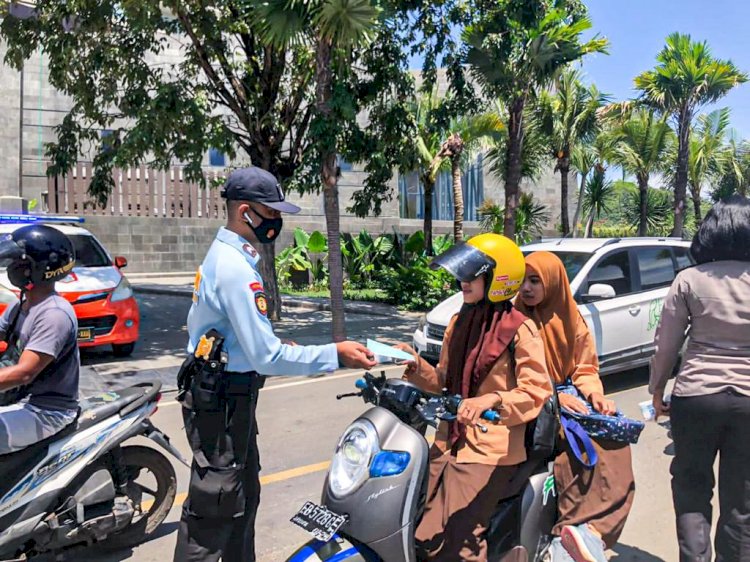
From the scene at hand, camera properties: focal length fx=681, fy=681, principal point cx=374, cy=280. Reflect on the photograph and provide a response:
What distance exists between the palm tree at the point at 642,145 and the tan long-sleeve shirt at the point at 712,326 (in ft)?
63.0

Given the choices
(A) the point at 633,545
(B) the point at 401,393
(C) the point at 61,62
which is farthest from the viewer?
(C) the point at 61,62

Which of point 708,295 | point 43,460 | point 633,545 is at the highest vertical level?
point 708,295

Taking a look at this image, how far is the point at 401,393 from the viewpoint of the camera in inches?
95.5

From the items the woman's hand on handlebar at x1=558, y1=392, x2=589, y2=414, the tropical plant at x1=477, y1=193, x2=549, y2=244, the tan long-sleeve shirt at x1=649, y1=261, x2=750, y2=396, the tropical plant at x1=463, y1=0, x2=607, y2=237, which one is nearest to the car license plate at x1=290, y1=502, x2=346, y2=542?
the woman's hand on handlebar at x1=558, y1=392, x2=589, y2=414

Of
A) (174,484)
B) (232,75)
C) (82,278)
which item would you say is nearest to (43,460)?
(174,484)

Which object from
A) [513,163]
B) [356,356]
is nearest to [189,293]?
[513,163]

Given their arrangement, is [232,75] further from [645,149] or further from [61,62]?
[645,149]

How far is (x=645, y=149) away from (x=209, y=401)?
71.3 feet

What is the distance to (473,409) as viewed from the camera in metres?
2.37

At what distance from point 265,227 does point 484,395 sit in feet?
3.58

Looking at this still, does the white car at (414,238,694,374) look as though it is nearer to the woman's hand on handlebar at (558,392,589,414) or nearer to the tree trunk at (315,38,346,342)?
the tree trunk at (315,38,346,342)

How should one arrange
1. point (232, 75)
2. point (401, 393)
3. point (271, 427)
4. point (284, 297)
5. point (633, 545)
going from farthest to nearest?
point (284, 297)
point (232, 75)
point (271, 427)
point (633, 545)
point (401, 393)

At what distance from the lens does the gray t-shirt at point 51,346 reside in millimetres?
2996

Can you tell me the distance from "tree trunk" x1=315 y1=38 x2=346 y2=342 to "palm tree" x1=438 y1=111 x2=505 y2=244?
310 inches
